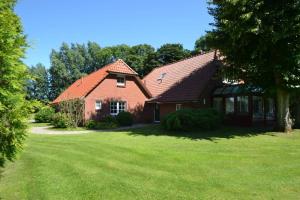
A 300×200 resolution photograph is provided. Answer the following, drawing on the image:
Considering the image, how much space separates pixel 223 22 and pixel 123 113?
1462 centimetres

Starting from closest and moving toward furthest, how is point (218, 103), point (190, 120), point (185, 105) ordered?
point (190, 120)
point (218, 103)
point (185, 105)

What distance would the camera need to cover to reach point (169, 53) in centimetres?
5984

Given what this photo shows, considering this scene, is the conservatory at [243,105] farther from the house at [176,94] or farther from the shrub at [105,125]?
the shrub at [105,125]

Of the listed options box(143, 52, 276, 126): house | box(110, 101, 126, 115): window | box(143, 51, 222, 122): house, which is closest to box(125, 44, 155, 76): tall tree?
box(143, 51, 222, 122): house

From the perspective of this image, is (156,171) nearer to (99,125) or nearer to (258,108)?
(99,125)

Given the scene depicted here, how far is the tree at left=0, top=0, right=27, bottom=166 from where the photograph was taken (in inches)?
368

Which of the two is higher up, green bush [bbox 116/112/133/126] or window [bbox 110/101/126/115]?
window [bbox 110/101/126/115]

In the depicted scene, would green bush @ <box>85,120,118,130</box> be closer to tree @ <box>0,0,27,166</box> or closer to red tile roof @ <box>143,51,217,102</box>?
red tile roof @ <box>143,51,217,102</box>

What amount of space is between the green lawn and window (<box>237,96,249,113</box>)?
1040 cm

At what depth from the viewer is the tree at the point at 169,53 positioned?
59.8 meters

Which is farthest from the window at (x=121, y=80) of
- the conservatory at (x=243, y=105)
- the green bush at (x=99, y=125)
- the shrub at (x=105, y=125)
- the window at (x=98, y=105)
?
the conservatory at (x=243, y=105)

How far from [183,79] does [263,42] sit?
43.9 feet

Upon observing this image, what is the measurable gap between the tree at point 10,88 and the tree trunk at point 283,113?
17.5 metres

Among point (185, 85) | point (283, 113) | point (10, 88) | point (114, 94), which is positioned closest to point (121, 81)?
point (114, 94)
